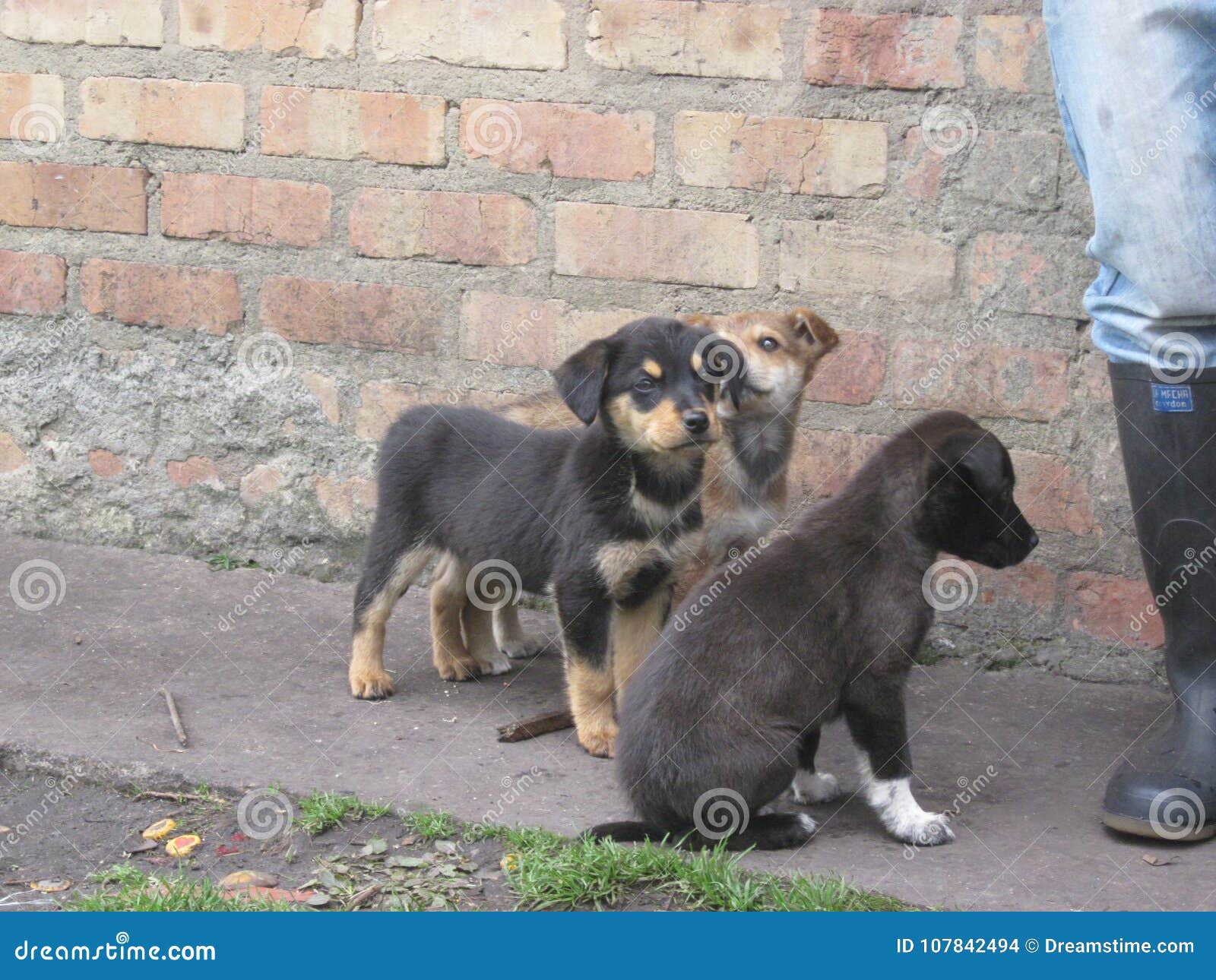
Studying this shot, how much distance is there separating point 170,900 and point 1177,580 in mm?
2314

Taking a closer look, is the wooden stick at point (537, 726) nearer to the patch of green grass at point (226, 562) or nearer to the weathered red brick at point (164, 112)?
the patch of green grass at point (226, 562)

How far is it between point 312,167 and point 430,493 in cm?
124

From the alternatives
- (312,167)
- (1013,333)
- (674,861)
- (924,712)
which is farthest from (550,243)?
(674,861)

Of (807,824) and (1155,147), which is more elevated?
(1155,147)

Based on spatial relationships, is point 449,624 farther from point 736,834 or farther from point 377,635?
point 736,834

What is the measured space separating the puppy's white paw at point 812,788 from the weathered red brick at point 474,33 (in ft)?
7.55

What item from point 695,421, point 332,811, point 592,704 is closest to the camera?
point 332,811

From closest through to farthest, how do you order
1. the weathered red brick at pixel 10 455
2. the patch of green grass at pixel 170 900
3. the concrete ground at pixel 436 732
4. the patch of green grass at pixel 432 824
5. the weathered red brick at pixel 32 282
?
1. the patch of green grass at pixel 170 900
2. the concrete ground at pixel 436 732
3. the patch of green grass at pixel 432 824
4. the weathered red brick at pixel 32 282
5. the weathered red brick at pixel 10 455

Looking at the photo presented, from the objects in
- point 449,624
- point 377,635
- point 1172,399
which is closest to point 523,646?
point 449,624

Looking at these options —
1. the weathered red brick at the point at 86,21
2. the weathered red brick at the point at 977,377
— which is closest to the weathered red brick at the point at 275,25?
the weathered red brick at the point at 86,21

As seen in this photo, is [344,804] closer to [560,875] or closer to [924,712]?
[560,875]

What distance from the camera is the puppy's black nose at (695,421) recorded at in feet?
12.7

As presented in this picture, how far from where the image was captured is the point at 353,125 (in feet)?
15.8

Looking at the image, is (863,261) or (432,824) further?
(863,261)
